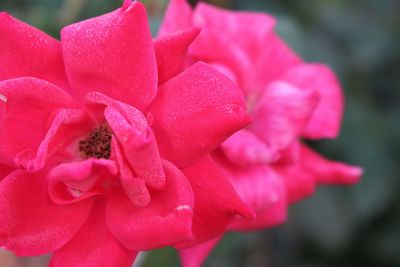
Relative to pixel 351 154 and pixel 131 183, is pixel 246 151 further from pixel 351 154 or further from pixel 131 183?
Answer: pixel 351 154

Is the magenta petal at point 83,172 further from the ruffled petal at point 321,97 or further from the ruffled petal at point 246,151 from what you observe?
the ruffled petal at point 321,97

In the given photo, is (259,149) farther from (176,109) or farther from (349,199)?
(349,199)

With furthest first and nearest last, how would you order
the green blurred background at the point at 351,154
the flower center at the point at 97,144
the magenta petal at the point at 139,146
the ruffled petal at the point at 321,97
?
the green blurred background at the point at 351,154 → the ruffled petal at the point at 321,97 → the flower center at the point at 97,144 → the magenta petal at the point at 139,146

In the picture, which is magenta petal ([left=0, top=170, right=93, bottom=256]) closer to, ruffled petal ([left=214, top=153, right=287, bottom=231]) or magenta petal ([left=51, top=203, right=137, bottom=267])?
Result: magenta petal ([left=51, top=203, right=137, bottom=267])

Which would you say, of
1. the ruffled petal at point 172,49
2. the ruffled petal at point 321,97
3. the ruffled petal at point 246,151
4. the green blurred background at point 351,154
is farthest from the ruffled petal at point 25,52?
the green blurred background at point 351,154

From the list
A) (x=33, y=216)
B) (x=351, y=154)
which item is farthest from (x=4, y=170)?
(x=351, y=154)
